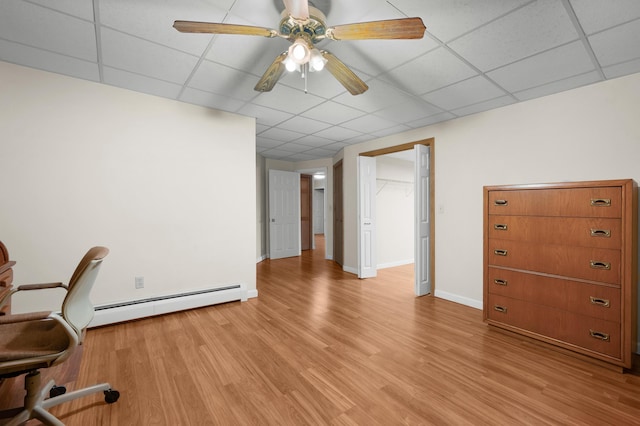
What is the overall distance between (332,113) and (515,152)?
2.17 metres

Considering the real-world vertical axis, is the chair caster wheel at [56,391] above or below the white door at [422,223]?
below

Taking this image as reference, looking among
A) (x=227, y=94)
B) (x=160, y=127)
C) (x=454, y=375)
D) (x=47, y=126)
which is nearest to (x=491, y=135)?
(x=454, y=375)

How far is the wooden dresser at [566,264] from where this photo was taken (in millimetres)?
1994

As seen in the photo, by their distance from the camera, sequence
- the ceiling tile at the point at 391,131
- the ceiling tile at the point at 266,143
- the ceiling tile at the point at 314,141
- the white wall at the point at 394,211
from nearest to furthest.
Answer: the ceiling tile at the point at 391,131, the ceiling tile at the point at 314,141, the ceiling tile at the point at 266,143, the white wall at the point at 394,211

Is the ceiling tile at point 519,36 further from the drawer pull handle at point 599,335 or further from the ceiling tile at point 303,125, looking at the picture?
the drawer pull handle at point 599,335

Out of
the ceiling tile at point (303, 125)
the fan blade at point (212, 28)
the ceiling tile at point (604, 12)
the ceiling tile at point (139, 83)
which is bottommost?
the fan blade at point (212, 28)

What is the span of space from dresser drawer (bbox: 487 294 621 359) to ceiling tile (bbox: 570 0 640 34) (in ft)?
6.94

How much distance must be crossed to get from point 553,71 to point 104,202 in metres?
4.38

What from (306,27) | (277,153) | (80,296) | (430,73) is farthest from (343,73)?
(277,153)

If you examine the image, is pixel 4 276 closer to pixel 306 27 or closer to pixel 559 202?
pixel 306 27

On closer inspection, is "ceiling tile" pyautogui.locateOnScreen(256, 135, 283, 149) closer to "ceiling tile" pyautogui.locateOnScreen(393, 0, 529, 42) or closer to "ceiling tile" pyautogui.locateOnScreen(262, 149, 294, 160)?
"ceiling tile" pyautogui.locateOnScreen(262, 149, 294, 160)

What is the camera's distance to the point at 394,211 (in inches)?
224

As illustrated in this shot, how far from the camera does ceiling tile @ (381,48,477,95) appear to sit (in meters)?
2.09

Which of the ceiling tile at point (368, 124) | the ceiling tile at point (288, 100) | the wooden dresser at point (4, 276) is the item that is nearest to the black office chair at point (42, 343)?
the wooden dresser at point (4, 276)
